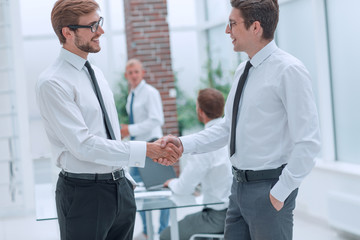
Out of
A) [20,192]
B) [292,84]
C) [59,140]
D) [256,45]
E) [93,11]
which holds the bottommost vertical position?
[20,192]

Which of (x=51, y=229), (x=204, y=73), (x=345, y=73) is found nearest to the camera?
(x=345, y=73)

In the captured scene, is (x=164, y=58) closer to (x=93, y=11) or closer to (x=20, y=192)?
(x=20, y=192)

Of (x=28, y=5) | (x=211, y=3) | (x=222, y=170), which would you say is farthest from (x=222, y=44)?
(x=222, y=170)

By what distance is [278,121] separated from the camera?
225cm

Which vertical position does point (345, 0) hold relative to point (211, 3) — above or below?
below

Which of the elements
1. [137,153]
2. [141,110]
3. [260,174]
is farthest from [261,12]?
[141,110]

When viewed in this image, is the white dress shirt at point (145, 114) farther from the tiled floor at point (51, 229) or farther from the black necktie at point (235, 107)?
the black necktie at point (235, 107)

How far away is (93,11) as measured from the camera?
2432mm

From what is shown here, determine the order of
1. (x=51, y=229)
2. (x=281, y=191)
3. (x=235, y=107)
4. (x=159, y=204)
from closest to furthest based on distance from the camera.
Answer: (x=281, y=191) → (x=235, y=107) → (x=159, y=204) → (x=51, y=229)

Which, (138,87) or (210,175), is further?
(138,87)

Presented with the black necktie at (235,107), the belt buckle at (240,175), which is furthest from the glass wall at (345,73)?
the belt buckle at (240,175)

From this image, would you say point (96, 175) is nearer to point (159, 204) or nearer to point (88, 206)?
point (88, 206)

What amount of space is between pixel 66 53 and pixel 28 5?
6.52 metres

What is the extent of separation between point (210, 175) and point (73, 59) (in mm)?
1471
